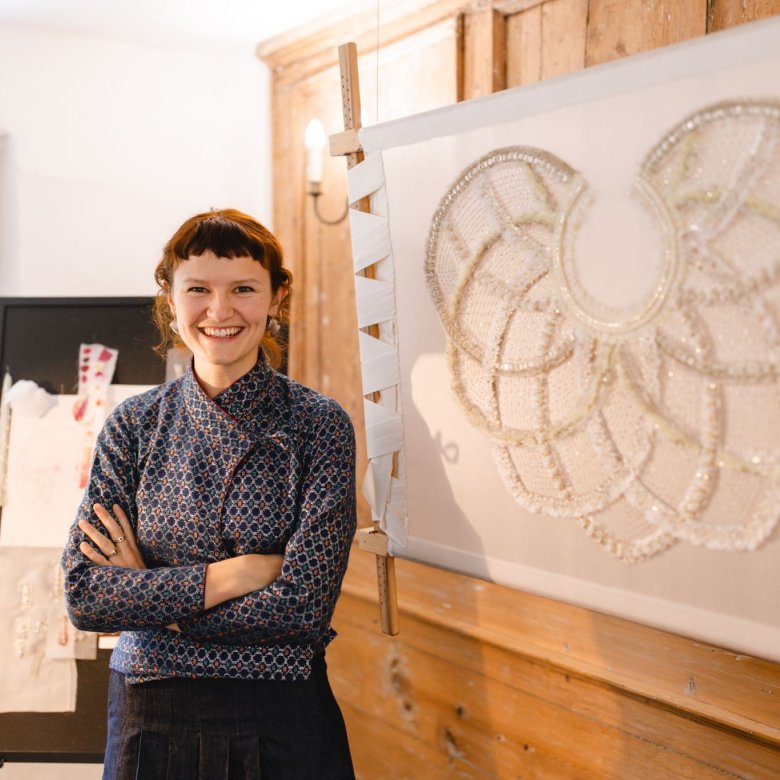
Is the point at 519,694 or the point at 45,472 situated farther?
the point at 45,472

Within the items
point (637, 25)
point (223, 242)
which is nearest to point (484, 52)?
point (637, 25)

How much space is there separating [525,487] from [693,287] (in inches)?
16.1

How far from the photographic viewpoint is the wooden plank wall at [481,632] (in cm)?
164

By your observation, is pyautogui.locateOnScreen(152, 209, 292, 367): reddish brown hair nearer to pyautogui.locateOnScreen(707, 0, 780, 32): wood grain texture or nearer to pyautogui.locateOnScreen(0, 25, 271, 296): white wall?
pyautogui.locateOnScreen(707, 0, 780, 32): wood grain texture

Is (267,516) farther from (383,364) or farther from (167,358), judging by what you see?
(167,358)

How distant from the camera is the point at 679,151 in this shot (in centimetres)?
114

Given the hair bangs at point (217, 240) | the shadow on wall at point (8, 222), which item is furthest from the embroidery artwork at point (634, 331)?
the shadow on wall at point (8, 222)

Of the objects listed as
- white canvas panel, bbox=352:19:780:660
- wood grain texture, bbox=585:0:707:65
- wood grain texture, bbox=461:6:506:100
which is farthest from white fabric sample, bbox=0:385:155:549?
wood grain texture, bbox=585:0:707:65

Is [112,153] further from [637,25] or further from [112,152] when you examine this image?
[637,25]

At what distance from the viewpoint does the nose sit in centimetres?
150

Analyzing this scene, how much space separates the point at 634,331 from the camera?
121cm

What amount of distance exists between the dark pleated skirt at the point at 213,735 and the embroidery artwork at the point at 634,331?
566mm

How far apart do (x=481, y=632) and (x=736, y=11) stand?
1.40m

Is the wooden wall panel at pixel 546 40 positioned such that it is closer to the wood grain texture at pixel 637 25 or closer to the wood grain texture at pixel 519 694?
the wood grain texture at pixel 637 25
